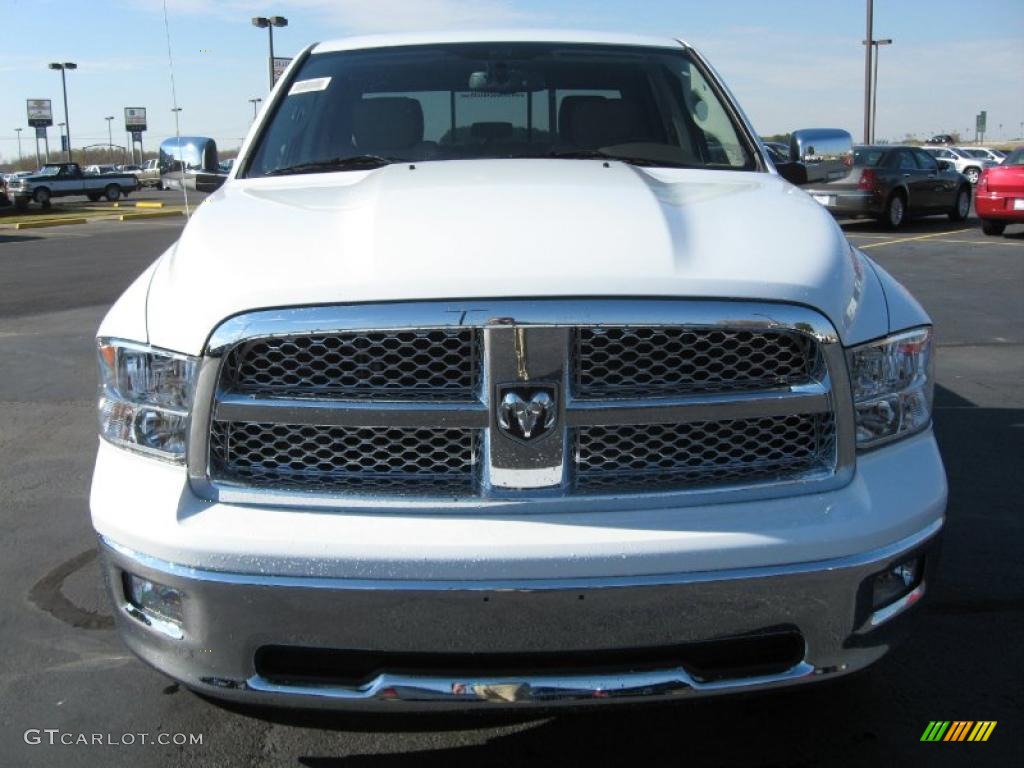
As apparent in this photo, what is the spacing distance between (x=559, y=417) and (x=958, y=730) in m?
1.47

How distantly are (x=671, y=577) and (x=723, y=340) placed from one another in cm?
51

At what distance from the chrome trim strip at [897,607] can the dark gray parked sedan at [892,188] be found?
16305mm

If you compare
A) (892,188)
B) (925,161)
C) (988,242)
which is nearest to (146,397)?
(988,242)

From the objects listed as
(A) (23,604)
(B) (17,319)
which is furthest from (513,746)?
(B) (17,319)

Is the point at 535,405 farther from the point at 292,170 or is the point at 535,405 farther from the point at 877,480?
the point at 292,170

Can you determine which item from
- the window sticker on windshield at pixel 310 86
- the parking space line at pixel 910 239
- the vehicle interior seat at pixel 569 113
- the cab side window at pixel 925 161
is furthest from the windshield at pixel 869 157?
the window sticker on windshield at pixel 310 86

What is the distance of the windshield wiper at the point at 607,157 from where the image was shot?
3.61 m

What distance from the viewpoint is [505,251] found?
2.30 m

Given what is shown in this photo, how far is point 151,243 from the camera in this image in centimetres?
2039

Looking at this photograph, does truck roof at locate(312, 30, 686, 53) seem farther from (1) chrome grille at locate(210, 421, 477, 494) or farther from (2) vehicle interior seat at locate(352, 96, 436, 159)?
(1) chrome grille at locate(210, 421, 477, 494)

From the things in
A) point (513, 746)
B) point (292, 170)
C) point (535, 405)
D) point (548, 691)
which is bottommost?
point (513, 746)

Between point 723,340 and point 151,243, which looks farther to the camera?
point 151,243

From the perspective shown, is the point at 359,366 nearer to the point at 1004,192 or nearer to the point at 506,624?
the point at 506,624

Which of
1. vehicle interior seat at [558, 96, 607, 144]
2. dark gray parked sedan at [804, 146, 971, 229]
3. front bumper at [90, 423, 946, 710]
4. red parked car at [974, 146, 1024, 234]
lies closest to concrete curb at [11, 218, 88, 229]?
dark gray parked sedan at [804, 146, 971, 229]
